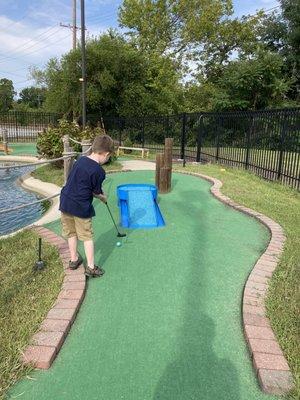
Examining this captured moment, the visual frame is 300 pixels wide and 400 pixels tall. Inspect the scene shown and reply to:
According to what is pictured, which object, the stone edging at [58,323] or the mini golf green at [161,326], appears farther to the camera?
the stone edging at [58,323]

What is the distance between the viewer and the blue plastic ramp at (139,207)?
18.3ft

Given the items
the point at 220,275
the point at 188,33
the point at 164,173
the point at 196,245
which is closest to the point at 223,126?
the point at 164,173

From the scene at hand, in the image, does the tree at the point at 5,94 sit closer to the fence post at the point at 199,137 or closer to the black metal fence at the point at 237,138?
the black metal fence at the point at 237,138

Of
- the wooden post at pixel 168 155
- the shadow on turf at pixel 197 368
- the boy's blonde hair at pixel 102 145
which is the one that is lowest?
the shadow on turf at pixel 197 368

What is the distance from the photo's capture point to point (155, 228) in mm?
5383

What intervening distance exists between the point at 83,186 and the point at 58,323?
1259 mm

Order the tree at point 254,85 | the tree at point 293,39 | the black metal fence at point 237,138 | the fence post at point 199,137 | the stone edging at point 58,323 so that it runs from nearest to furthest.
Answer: the stone edging at point 58,323 → the black metal fence at point 237,138 → the fence post at point 199,137 → the tree at point 254,85 → the tree at point 293,39

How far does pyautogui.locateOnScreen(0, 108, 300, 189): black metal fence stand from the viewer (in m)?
8.94

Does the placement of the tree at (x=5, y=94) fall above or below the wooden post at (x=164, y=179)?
above

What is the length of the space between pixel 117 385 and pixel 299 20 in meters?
30.4

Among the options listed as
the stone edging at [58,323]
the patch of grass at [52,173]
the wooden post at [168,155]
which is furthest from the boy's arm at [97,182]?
the patch of grass at [52,173]

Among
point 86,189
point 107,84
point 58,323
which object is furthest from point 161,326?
point 107,84

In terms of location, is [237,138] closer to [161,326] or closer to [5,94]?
[161,326]

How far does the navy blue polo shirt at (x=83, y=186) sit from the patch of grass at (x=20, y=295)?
0.68 meters
